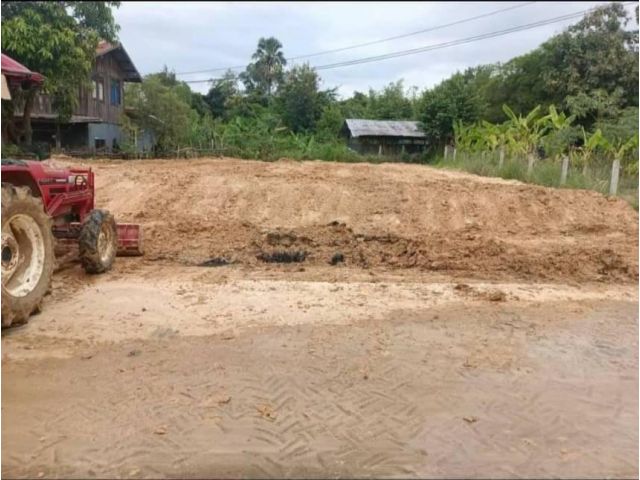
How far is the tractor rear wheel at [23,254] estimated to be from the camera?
16.7 feet

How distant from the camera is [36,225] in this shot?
557cm

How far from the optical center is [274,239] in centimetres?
991

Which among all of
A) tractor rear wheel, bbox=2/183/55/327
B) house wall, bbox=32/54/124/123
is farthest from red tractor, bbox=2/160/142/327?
house wall, bbox=32/54/124/123

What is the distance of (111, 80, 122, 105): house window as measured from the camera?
1038 inches

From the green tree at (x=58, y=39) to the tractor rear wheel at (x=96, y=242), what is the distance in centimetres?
1076

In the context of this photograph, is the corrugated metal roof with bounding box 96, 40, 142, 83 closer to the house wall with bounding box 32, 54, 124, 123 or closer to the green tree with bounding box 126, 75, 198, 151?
the house wall with bounding box 32, 54, 124, 123

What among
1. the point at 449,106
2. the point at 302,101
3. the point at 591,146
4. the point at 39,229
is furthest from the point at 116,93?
the point at 39,229

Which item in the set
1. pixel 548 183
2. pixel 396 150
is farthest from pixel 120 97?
pixel 548 183

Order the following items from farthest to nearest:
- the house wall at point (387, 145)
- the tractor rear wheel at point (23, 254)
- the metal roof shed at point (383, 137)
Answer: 1. the house wall at point (387, 145)
2. the metal roof shed at point (383, 137)
3. the tractor rear wheel at point (23, 254)

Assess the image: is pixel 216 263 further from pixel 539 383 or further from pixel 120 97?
pixel 120 97

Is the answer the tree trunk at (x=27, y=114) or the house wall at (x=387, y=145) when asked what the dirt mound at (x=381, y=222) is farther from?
the house wall at (x=387, y=145)

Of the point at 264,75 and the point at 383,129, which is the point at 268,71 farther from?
the point at 383,129

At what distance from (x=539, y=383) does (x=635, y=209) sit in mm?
10362

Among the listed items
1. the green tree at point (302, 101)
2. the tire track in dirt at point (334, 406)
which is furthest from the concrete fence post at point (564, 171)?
the green tree at point (302, 101)
